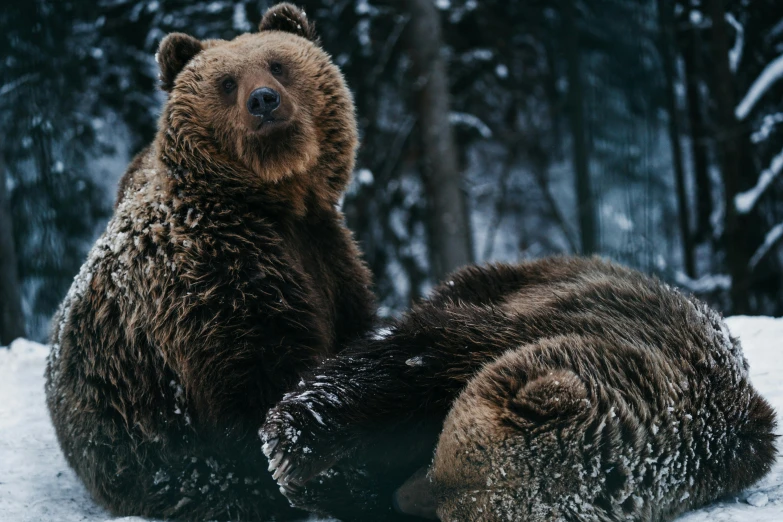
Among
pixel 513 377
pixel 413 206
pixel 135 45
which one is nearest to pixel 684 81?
pixel 413 206

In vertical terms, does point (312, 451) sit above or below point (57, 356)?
below

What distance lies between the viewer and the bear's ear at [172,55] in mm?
4359

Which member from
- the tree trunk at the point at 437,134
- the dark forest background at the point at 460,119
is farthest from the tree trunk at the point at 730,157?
the tree trunk at the point at 437,134

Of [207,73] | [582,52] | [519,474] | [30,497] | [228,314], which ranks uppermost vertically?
[582,52]

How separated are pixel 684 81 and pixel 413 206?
4.41 m

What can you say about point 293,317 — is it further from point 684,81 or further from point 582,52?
point 582,52

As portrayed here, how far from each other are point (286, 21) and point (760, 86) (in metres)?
6.32

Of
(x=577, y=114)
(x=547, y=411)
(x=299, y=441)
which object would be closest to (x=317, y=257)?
(x=299, y=441)

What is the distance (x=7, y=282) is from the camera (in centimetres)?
764

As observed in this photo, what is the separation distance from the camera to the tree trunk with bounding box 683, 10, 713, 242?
1107 centimetres

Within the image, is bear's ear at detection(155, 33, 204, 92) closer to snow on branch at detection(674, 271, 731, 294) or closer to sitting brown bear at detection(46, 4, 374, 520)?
sitting brown bear at detection(46, 4, 374, 520)

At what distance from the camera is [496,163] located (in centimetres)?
1605

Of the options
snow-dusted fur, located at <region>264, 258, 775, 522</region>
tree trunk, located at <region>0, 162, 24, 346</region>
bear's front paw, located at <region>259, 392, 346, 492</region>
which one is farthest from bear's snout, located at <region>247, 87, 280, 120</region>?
tree trunk, located at <region>0, 162, 24, 346</region>

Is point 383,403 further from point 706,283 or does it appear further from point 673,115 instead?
point 673,115
